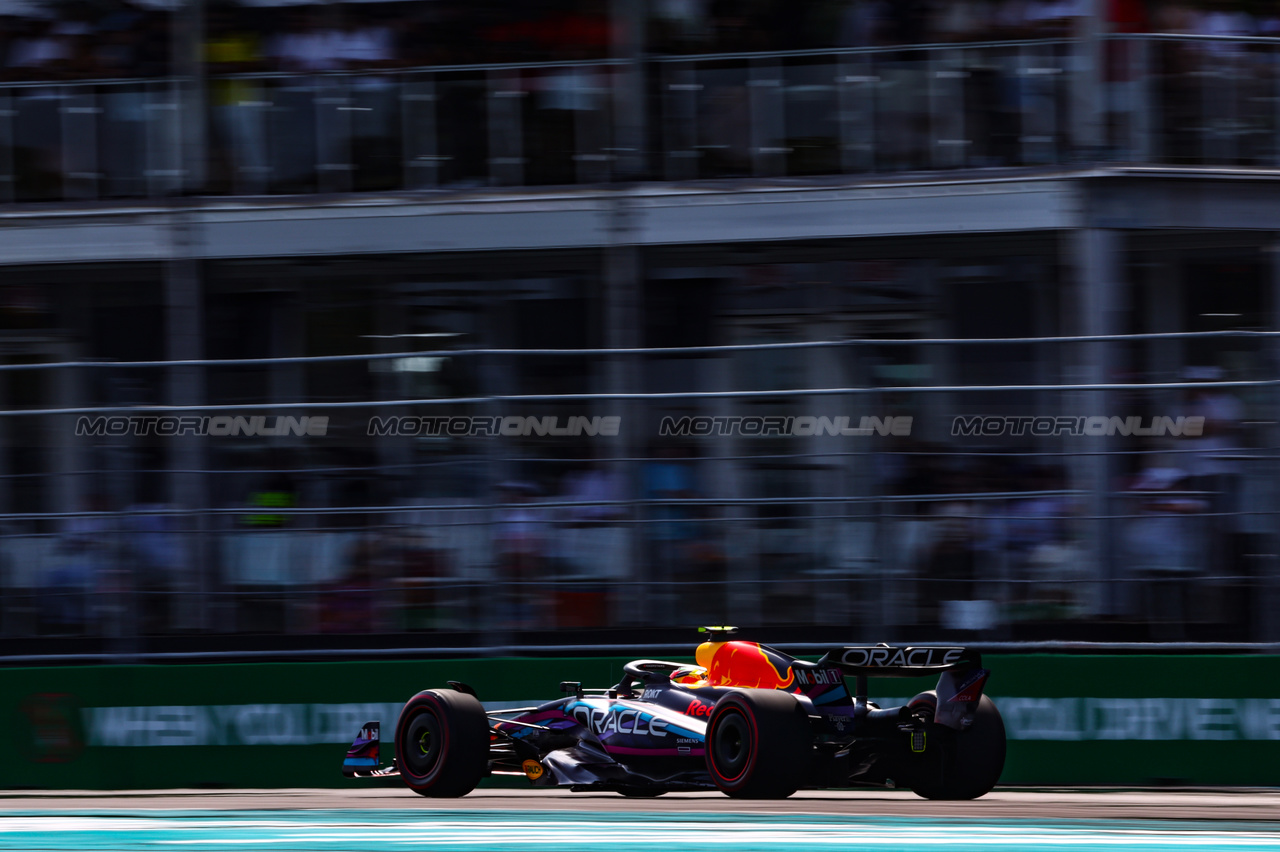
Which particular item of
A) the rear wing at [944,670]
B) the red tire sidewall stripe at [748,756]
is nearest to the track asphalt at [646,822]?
the red tire sidewall stripe at [748,756]

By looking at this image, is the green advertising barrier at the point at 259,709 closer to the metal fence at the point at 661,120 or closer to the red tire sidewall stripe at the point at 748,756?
the red tire sidewall stripe at the point at 748,756

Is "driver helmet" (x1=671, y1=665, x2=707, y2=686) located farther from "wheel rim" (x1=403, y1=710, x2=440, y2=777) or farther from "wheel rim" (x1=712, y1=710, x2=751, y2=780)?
"wheel rim" (x1=403, y1=710, x2=440, y2=777)

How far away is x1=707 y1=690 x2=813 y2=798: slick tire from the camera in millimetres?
6777

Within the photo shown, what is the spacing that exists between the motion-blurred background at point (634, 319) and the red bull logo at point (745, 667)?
1.03 m

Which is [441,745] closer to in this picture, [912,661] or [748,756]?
[748,756]

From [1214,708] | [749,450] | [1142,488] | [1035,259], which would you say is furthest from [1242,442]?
[1035,259]

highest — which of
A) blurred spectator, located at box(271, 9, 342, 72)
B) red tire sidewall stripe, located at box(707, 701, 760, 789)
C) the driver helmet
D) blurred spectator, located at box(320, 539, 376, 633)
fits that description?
blurred spectator, located at box(271, 9, 342, 72)

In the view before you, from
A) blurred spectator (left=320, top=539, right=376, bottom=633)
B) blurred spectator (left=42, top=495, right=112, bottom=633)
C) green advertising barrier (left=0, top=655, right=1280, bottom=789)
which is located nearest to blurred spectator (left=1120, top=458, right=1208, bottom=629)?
green advertising barrier (left=0, top=655, right=1280, bottom=789)

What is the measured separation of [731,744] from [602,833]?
908 millimetres

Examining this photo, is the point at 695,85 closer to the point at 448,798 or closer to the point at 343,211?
the point at 343,211

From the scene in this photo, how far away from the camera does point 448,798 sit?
7.80 metres

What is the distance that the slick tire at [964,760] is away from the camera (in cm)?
720

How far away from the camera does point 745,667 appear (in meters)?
7.35

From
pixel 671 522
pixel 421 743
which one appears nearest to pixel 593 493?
pixel 671 522
